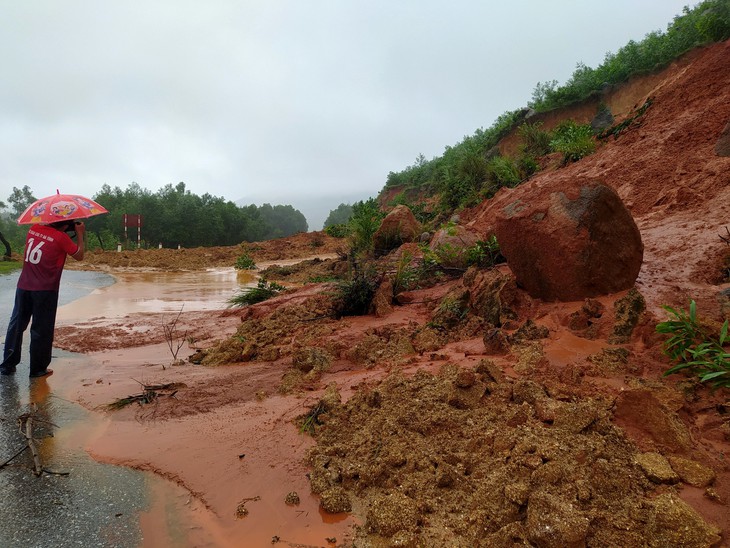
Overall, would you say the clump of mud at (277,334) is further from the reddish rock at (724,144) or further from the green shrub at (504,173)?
the green shrub at (504,173)

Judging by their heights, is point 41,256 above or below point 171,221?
below

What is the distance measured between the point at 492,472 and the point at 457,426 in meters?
0.40

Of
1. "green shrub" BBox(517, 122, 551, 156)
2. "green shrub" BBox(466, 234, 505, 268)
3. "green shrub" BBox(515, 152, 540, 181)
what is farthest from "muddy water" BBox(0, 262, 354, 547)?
"green shrub" BBox(517, 122, 551, 156)

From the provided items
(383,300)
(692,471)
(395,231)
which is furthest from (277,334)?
(395,231)

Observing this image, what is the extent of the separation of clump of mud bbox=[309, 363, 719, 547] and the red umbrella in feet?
11.0

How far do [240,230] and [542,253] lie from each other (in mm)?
44307

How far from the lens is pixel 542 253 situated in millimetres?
4008

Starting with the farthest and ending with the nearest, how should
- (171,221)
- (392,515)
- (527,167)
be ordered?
(171,221) < (527,167) < (392,515)

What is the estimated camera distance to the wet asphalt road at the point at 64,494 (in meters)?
1.97

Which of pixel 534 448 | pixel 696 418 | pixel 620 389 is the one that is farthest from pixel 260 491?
pixel 696 418

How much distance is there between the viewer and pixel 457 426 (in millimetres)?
2430

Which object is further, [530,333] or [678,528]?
[530,333]

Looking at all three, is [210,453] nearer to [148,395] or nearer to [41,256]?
[148,395]

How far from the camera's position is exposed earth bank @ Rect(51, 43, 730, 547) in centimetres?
182
